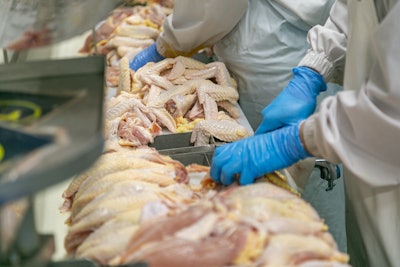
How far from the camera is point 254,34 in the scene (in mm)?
2896

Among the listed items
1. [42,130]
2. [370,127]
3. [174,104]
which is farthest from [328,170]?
[42,130]

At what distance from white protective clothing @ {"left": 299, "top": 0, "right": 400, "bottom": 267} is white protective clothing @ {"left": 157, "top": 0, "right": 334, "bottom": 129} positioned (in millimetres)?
821

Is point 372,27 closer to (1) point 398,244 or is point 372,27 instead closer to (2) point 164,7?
(1) point 398,244

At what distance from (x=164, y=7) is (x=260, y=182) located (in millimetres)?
2633

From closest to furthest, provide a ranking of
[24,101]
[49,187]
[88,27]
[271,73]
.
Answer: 1. [49,187]
2. [24,101]
3. [88,27]
4. [271,73]

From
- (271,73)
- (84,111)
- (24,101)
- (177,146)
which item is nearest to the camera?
(84,111)

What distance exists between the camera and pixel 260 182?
185 cm

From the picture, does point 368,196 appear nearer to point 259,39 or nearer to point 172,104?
point 172,104

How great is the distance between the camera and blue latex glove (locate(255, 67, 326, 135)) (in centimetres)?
211

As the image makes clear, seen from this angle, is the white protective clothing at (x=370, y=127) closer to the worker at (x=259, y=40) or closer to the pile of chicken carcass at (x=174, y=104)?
the pile of chicken carcass at (x=174, y=104)

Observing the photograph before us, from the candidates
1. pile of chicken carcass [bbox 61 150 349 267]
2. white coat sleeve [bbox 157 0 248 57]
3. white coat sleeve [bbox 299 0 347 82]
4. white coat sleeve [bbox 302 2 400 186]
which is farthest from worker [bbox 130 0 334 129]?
pile of chicken carcass [bbox 61 150 349 267]

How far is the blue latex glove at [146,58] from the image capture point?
10.4ft

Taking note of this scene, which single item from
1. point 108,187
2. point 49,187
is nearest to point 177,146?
point 108,187

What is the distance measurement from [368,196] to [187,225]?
87cm
